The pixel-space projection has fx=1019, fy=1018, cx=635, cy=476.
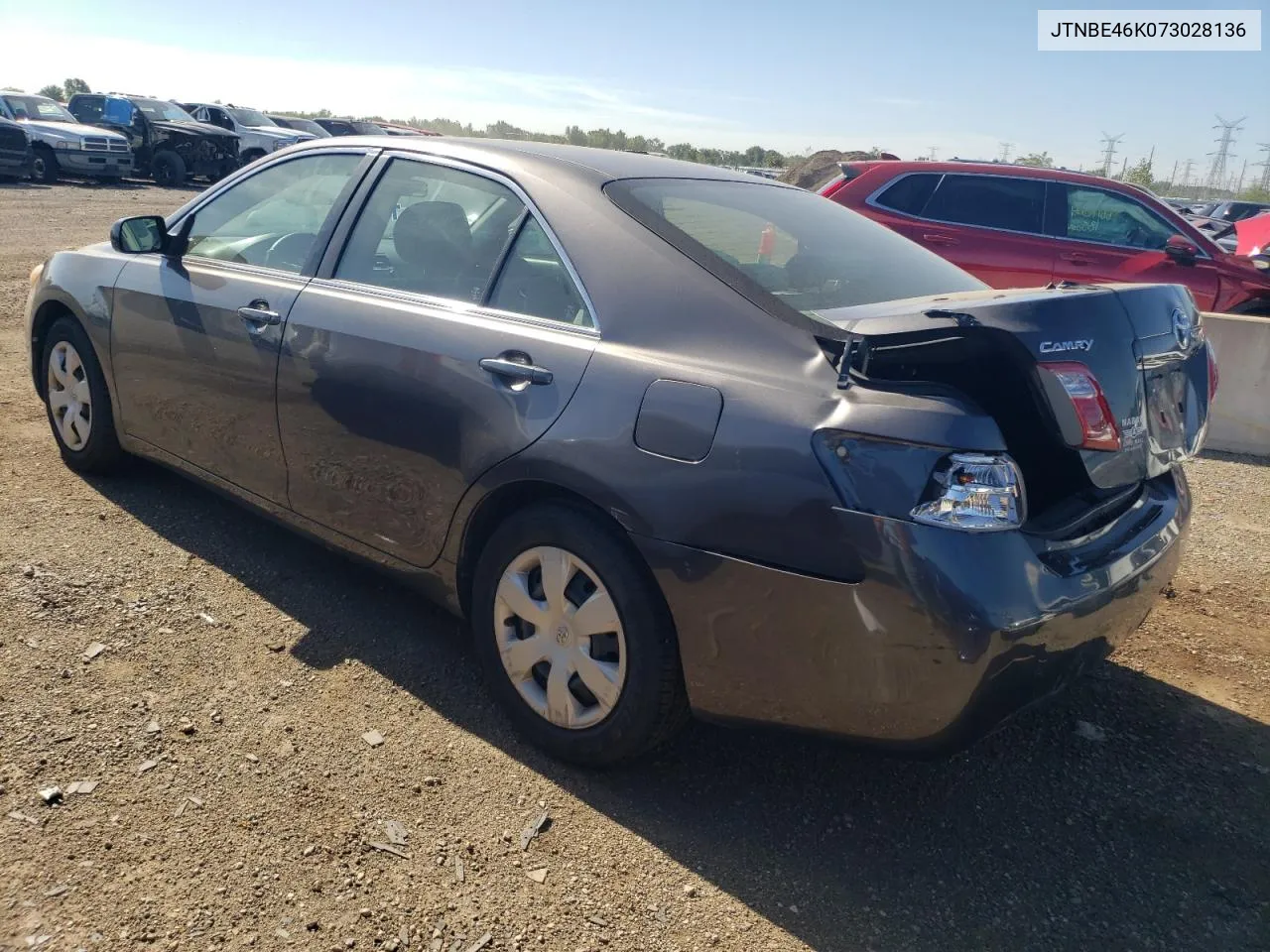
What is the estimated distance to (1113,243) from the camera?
26.1ft

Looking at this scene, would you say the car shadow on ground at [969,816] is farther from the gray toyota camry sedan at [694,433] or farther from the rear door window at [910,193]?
the rear door window at [910,193]

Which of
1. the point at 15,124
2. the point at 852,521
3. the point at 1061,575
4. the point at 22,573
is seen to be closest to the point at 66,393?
the point at 22,573

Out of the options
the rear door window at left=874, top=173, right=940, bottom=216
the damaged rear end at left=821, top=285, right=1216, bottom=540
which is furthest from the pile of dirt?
the damaged rear end at left=821, top=285, right=1216, bottom=540

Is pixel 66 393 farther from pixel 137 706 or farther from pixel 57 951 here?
pixel 57 951

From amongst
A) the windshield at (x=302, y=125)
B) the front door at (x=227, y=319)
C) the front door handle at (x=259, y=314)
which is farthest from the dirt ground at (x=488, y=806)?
the windshield at (x=302, y=125)

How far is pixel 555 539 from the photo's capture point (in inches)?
105

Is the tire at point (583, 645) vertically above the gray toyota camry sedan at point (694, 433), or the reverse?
the gray toyota camry sedan at point (694, 433)

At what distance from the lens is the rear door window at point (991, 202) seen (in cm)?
802

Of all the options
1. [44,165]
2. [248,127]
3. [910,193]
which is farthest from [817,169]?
[910,193]

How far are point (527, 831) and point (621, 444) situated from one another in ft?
3.28

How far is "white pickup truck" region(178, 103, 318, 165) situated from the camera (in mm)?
25438

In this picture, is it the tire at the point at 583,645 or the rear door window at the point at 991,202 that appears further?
the rear door window at the point at 991,202

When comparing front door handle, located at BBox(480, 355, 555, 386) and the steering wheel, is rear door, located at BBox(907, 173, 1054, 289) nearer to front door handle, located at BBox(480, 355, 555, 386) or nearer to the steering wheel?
the steering wheel

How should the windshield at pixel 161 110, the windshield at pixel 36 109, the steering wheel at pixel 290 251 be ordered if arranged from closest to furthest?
the steering wheel at pixel 290 251 → the windshield at pixel 36 109 → the windshield at pixel 161 110
